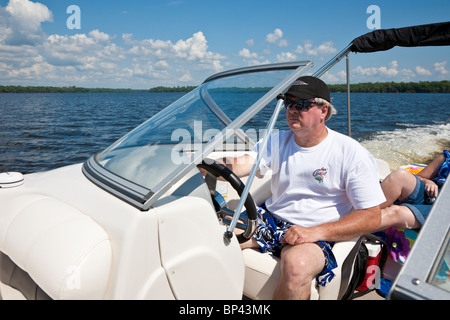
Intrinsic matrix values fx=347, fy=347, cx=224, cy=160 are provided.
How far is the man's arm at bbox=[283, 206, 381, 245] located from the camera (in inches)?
66.6

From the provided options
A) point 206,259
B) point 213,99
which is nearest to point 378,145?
point 213,99

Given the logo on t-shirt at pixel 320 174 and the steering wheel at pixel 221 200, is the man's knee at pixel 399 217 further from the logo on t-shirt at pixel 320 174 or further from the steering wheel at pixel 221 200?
the steering wheel at pixel 221 200

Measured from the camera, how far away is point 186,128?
6.02ft

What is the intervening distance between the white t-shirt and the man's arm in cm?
5

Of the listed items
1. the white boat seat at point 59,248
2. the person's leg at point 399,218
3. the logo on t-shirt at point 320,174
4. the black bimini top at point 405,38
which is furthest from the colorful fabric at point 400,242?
the white boat seat at point 59,248

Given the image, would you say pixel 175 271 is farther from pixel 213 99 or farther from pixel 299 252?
pixel 213 99

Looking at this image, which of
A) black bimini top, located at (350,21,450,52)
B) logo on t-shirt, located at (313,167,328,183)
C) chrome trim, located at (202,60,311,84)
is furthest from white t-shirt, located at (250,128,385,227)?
black bimini top, located at (350,21,450,52)

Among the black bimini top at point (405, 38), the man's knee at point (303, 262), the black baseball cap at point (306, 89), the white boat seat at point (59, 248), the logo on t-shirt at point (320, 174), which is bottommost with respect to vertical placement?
the man's knee at point (303, 262)

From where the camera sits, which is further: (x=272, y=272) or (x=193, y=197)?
(x=272, y=272)

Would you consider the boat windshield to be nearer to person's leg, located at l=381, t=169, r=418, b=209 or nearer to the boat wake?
person's leg, located at l=381, t=169, r=418, b=209

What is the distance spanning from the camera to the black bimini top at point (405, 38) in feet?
9.10
